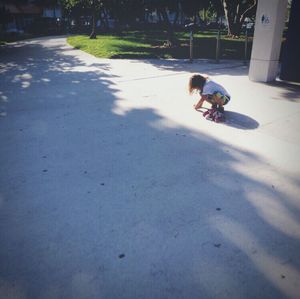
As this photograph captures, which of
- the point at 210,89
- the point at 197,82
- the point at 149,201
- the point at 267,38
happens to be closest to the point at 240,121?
the point at 210,89

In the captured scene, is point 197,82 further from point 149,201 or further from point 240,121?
point 149,201

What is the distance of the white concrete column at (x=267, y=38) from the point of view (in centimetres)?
827

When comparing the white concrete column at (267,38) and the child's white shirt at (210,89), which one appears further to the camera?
the white concrete column at (267,38)

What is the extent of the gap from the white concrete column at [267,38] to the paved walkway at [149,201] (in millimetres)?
2191

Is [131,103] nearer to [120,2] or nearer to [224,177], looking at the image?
[224,177]

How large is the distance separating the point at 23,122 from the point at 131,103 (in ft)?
8.07

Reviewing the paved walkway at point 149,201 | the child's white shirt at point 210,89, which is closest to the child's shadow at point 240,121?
the paved walkway at point 149,201

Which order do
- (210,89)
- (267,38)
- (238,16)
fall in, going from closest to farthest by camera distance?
(210,89) → (267,38) → (238,16)

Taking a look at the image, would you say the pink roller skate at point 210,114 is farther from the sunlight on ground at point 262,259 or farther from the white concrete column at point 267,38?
the white concrete column at point 267,38

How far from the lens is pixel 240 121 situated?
5723 millimetres

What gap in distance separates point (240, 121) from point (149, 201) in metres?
3.14

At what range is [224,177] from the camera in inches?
151

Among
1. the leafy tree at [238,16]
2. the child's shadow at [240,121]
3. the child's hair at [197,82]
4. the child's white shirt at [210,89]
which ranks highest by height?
the leafy tree at [238,16]

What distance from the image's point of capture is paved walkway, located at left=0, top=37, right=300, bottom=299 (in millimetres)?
2426
